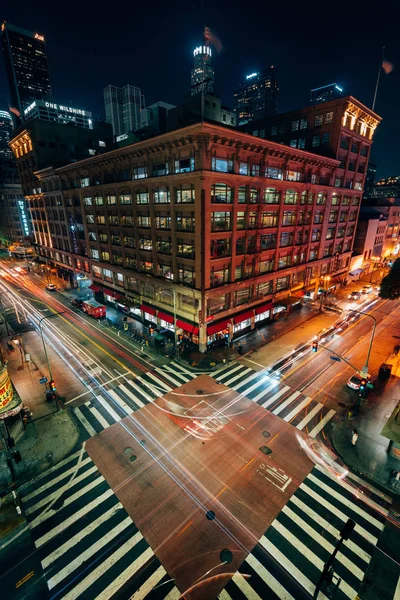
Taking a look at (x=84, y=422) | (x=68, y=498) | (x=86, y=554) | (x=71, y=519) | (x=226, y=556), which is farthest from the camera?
(x=84, y=422)

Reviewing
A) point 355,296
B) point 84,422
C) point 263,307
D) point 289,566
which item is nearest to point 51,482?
point 84,422

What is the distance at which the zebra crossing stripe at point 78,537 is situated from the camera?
13.5 m

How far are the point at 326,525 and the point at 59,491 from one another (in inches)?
657

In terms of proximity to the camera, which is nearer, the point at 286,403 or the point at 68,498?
the point at 68,498

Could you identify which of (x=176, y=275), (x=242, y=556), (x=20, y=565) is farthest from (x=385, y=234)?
(x=20, y=565)

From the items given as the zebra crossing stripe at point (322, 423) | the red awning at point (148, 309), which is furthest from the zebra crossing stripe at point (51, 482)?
the red awning at point (148, 309)

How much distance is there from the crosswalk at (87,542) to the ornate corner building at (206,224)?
18.7 meters

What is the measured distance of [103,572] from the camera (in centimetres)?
1298

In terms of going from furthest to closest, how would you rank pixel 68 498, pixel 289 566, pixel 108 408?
pixel 108 408 → pixel 68 498 → pixel 289 566

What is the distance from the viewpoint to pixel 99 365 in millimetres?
31719

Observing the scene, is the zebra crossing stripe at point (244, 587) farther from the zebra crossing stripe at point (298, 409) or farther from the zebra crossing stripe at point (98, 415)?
the zebra crossing stripe at point (98, 415)

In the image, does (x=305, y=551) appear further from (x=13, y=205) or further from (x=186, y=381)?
(x=13, y=205)

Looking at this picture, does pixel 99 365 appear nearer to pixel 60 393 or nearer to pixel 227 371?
pixel 60 393

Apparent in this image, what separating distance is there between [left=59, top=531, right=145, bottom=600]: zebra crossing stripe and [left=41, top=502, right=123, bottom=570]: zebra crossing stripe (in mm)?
1898
